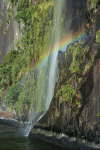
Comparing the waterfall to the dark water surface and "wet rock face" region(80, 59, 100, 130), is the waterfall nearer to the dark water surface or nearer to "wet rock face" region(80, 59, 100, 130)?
the dark water surface

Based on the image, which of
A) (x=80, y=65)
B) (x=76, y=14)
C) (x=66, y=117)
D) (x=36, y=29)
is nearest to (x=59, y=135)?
(x=66, y=117)

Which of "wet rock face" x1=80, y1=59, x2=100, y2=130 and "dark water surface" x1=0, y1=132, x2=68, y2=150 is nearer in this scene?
"wet rock face" x1=80, y1=59, x2=100, y2=130

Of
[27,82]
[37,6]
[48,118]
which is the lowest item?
[48,118]

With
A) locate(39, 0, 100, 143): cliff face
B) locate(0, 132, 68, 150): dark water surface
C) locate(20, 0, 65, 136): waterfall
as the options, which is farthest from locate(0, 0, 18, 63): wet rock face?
locate(0, 132, 68, 150): dark water surface

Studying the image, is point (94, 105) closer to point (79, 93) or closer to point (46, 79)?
point (79, 93)

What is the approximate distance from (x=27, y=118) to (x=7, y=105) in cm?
418

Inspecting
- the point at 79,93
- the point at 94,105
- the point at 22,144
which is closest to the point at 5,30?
the point at 22,144

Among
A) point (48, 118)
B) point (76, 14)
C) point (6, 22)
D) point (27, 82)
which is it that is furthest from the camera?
point (6, 22)

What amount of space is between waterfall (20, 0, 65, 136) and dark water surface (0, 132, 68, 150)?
7.30 ft

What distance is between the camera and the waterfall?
2372 centimetres

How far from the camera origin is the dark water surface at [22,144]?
1828 cm

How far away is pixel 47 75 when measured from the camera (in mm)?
24609

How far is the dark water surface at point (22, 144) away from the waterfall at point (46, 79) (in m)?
2.23

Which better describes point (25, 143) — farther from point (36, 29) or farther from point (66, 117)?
point (36, 29)
